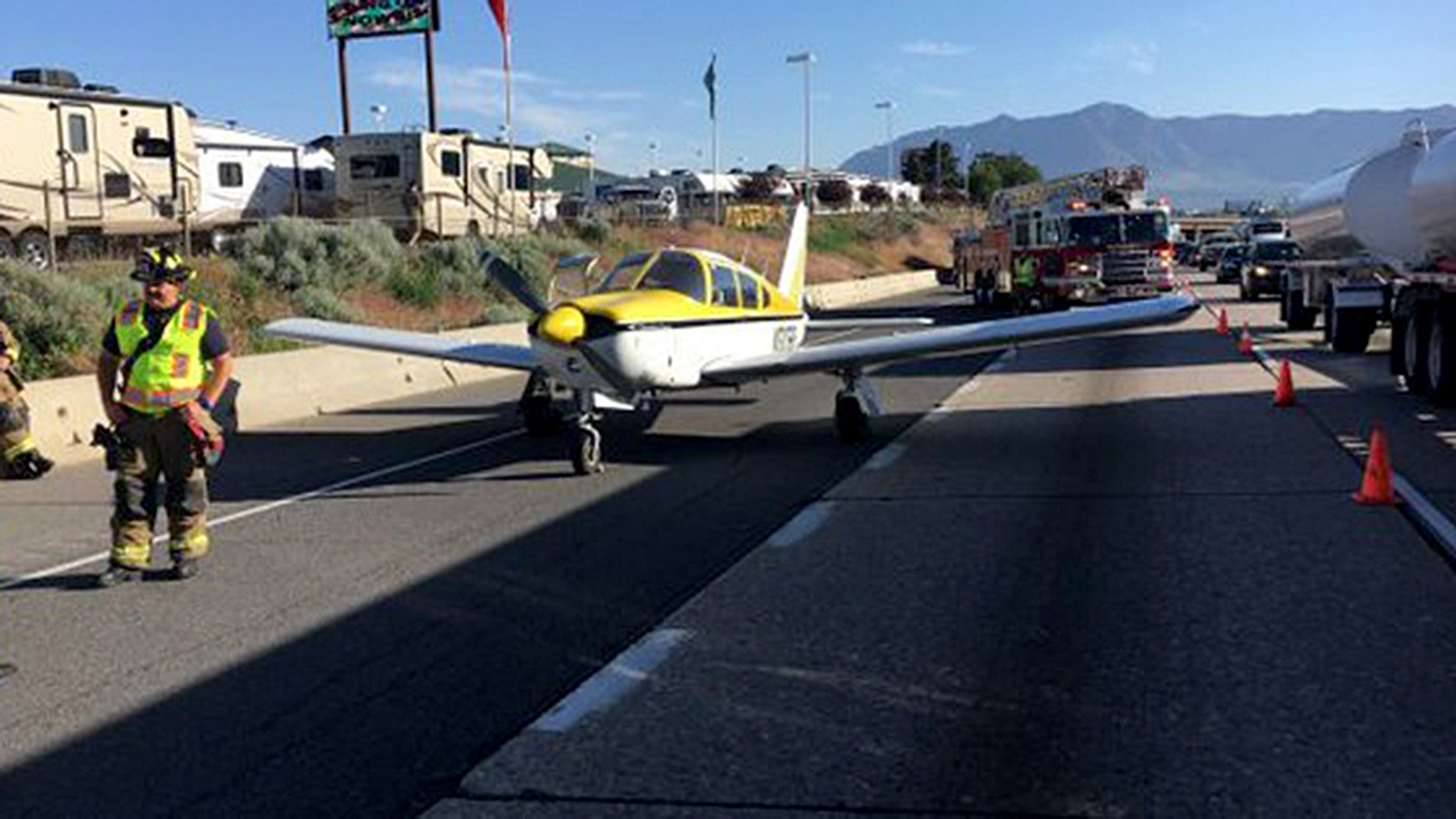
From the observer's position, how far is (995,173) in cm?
13925

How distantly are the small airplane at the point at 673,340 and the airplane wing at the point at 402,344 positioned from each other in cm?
2

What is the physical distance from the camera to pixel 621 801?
4.39 metres

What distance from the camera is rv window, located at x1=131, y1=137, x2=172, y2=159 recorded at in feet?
92.9

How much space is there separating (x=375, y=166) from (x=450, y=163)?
6.40 feet

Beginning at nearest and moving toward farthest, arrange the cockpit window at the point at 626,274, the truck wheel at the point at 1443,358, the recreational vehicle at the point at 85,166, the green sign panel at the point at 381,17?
the cockpit window at the point at 626,274 → the truck wheel at the point at 1443,358 → the recreational vehicle at the point at 85,166 → the green sign panel at the point at 381,17

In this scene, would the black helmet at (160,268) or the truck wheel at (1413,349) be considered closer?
the black helmet at (160,268)

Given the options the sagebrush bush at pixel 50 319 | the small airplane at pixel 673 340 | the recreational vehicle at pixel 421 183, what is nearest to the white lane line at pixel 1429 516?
the small airplane at pixel 673 340

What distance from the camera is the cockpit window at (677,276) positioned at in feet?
41.5

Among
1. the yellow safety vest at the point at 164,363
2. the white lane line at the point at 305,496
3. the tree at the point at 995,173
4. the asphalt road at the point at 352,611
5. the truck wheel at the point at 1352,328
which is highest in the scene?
the tree at the point at 995,173

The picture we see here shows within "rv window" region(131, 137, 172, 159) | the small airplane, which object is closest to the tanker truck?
the small airplane

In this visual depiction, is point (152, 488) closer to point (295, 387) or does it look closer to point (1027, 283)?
point (295, 387)

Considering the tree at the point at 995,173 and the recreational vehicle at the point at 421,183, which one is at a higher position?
the tree at the point at 995,173

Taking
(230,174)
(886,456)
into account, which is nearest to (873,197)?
(230,174)

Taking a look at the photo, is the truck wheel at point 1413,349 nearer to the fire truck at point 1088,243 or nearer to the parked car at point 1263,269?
the fire truck at point 1088,243
